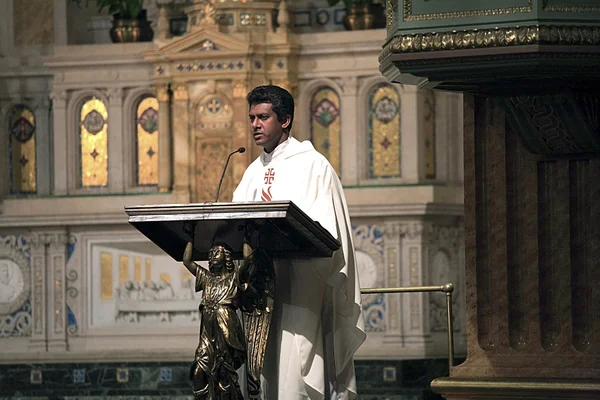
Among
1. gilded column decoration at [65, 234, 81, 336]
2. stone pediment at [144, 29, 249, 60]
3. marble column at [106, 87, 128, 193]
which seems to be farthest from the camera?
marble column at [106, 87, 128, 193]

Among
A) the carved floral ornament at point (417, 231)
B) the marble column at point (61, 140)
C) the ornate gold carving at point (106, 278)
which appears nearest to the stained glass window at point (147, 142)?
the marble column at point (61, 140)

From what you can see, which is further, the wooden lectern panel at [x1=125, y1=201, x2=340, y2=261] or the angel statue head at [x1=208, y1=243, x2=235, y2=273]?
the angel statue head at [x1=208, y1=243, x2=235, y2=273]

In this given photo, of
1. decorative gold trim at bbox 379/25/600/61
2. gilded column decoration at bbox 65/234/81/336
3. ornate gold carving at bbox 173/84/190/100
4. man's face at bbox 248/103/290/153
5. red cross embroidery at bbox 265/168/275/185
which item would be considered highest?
ornate gold carving at bbox 173/84/190/100

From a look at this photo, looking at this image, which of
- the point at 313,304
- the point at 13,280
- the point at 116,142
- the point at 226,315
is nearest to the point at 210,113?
the point at 116,142

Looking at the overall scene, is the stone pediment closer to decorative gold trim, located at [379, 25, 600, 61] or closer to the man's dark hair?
the man's dark hair

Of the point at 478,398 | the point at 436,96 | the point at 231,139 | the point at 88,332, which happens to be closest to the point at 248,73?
the point at 231,139

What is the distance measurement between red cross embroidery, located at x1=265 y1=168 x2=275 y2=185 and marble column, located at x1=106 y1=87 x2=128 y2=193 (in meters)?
7.95

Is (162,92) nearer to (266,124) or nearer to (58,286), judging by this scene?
(58,286)

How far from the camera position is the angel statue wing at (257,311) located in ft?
21.9

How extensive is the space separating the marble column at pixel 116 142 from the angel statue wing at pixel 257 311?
838 cm

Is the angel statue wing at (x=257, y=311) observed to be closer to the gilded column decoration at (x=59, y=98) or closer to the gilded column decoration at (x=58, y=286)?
the gilded column decoration at (x=58, y=286)

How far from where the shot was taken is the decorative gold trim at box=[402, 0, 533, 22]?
6559 millimetres

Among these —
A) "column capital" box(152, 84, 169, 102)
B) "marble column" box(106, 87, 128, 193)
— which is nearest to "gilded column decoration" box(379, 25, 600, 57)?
"column capital" box(152, 84, 169, 102)

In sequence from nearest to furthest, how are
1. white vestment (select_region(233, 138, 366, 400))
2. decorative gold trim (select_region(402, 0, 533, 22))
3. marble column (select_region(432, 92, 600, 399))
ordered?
decorative gold trim (select_region(402, 0, 533, 22)) < white vestment (select_region(233, 138, 366, 400)) < marble column (select_region(432, 92, 600, 399))
